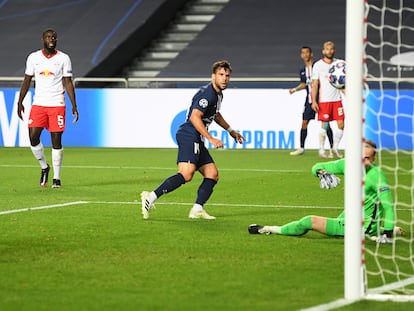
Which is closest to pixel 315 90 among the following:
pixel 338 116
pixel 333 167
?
pixel 338 116

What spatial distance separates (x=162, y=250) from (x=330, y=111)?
11.8 m

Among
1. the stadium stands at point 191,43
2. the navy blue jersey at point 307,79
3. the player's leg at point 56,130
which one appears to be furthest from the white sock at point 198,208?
the stadium stands at point 191,43

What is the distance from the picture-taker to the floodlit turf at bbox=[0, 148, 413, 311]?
6.79 meters

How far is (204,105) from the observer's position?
36.2 feet

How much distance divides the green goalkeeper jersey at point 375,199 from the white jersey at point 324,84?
10.9 meters

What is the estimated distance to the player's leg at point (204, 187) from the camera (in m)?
11.2

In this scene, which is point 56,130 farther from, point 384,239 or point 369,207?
point 384,239

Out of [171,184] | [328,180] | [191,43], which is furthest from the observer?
[191,43]

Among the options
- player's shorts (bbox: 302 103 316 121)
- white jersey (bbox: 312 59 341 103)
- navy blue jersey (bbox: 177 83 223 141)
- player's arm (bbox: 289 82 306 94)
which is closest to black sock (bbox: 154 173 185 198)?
navy blue jersey (bbox: 177 83 223 141)

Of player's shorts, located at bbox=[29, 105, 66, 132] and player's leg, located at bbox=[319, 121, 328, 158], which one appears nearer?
player's shorts, located at bbox=[29, 105, 66, 132]

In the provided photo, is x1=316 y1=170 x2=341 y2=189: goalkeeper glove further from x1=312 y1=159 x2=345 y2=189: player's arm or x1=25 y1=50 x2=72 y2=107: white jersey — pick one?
x1=25 y1=50 x2=72 y2=107: white jersey

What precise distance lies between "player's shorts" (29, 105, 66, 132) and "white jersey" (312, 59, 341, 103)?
6.61m

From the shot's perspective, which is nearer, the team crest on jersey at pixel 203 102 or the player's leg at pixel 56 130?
the team crest on jersey at pixel 203 102

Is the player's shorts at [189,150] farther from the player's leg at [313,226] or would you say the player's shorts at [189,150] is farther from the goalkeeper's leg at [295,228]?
the player's leg at [313,226]
